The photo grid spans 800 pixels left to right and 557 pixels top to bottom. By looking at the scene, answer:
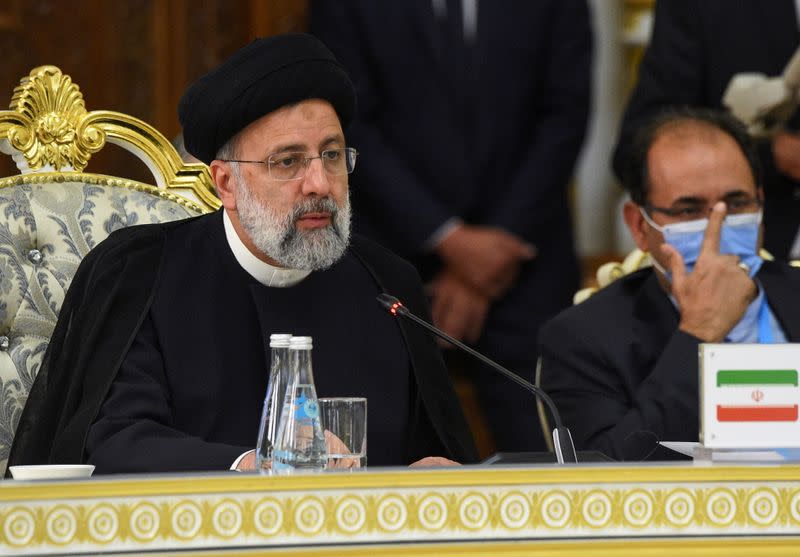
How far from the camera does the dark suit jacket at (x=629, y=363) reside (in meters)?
3.10

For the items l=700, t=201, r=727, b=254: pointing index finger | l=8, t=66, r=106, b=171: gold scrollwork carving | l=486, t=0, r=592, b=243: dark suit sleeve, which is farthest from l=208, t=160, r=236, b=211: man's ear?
l=486, t=0, r=592, b=243: dark suit sleeve

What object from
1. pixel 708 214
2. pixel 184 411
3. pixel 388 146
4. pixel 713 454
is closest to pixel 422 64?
pixel 388 146

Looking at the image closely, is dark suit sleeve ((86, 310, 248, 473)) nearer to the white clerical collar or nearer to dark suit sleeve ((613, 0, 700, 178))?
the white clerical collar

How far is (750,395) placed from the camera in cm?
217

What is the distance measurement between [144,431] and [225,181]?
0.64 m

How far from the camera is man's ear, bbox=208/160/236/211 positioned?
115 inches

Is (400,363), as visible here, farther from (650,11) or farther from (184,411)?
(650,11)

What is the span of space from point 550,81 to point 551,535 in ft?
9.38

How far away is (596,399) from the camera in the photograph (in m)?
3.29

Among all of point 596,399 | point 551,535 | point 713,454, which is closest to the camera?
point 551,535

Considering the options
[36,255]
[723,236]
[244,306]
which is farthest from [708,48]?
[36,255]

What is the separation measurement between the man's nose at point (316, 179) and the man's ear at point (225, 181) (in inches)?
7.3

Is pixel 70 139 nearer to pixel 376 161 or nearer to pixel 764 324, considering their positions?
pixel 376 161

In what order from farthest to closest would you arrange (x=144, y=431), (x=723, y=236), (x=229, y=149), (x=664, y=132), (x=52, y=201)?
(x=664, y=132), (x=723, y=236), (x=52, y=201), (x=229, y=149), (x=144, y=431)
